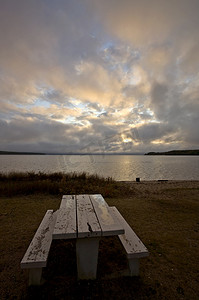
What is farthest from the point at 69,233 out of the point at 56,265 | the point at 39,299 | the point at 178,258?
the point at 178,258

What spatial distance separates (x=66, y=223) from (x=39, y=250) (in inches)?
16.3

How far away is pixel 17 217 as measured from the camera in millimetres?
3861

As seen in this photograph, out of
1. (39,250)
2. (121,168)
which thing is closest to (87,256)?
Answer: (39,250)

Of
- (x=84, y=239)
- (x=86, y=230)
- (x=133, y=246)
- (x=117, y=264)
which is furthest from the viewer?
(x=117, y=264)

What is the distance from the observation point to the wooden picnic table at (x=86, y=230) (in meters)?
1.61

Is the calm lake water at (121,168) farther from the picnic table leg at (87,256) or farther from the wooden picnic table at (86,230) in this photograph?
the picnic table leg at (87,256)

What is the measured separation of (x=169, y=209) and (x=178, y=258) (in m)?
2.49

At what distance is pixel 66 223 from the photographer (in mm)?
1781

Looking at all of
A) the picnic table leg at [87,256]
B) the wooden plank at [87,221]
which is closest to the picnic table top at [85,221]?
the wooden plank at [87,221]

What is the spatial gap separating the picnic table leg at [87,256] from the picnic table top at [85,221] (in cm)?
18

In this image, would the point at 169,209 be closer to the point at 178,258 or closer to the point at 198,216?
the point at 198,216

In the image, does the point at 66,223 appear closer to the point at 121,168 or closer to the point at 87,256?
the point at 87,256

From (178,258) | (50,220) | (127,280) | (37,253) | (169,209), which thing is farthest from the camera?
(169,209)

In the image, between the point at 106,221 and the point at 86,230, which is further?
the point at 106,221
